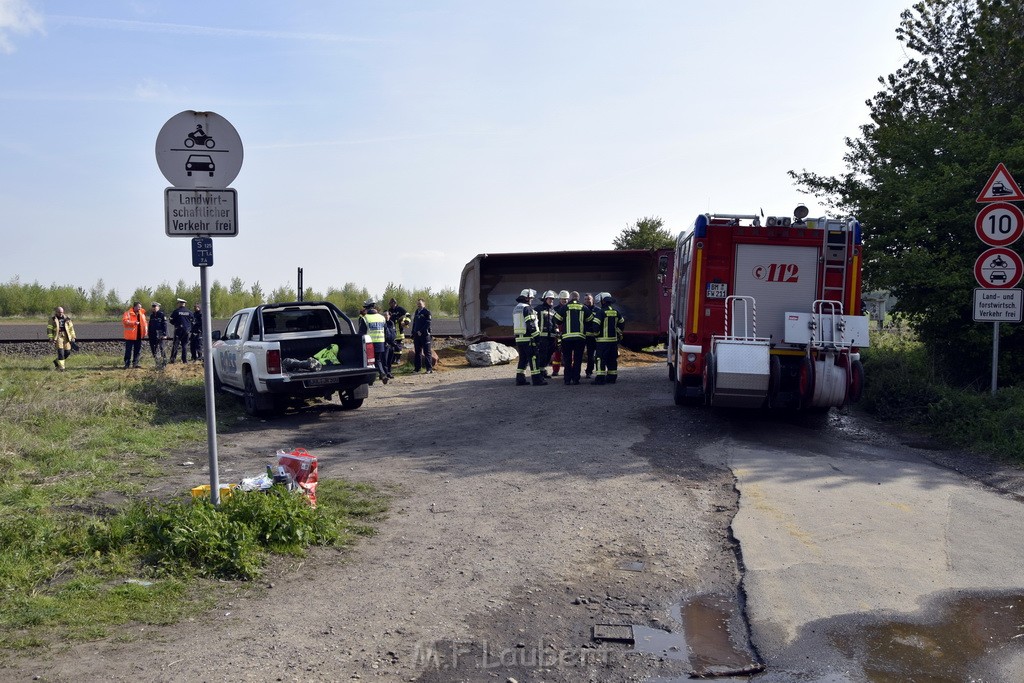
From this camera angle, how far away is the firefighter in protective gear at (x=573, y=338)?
16188mm

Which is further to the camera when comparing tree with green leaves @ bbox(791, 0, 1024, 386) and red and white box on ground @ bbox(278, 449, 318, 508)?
tree with green leaves @ bbox(791, 0, 1024, 386)

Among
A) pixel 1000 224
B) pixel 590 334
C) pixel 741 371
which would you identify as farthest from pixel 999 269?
pixel 590 334

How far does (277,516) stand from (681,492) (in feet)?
11.7

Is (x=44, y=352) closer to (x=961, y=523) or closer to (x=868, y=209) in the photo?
(x=868, y=209)

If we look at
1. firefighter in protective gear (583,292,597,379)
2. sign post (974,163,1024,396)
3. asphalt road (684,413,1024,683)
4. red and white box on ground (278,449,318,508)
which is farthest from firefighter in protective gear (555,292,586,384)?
red and white box on ground (278,449,318,508)

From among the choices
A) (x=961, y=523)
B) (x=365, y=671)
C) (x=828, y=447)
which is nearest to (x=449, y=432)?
(x=828, y=447)

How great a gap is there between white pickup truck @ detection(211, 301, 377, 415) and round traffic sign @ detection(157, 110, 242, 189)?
6.56 meters

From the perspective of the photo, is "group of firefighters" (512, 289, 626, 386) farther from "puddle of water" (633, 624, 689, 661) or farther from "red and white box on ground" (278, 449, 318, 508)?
"puddle of water" (633, 624, 689, 661)

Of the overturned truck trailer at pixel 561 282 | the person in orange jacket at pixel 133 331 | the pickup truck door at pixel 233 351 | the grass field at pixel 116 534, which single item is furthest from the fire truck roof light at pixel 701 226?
the person in orange jacket at pixel 133 331

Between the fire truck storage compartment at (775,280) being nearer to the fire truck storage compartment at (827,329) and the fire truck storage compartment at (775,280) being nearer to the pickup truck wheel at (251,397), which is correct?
the fire truck storage compartment at (827,329)

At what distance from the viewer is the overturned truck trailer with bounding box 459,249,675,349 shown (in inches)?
947

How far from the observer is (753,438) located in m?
10.5

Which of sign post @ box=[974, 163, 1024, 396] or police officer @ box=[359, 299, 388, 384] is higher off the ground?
sign post @ box=[974, 163, 1024, 396]

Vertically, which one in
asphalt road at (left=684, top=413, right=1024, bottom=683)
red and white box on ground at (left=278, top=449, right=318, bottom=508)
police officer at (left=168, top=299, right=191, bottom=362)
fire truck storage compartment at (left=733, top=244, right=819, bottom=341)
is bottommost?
asphalt road at (left=684, top=413, right=1024, bottom=683)
